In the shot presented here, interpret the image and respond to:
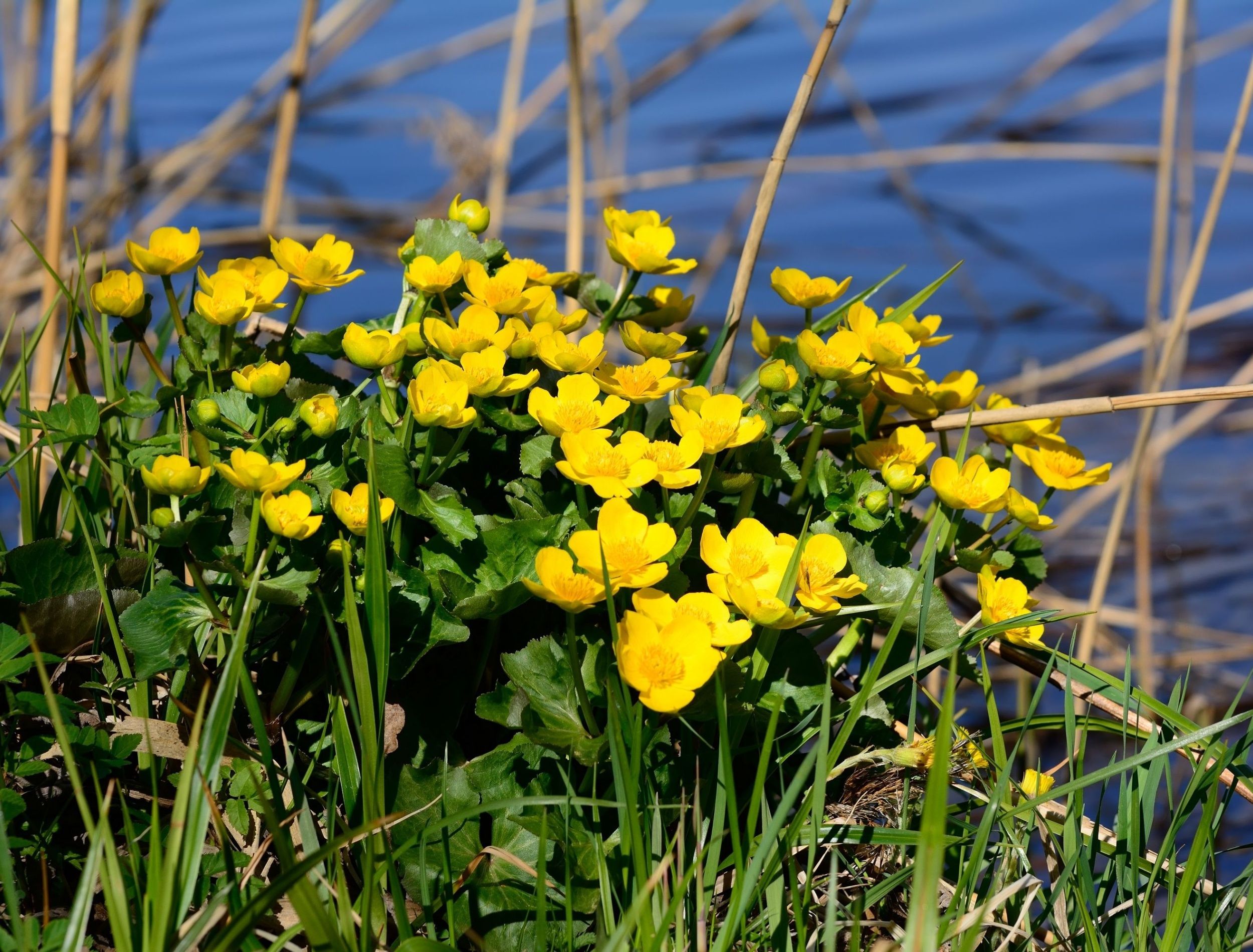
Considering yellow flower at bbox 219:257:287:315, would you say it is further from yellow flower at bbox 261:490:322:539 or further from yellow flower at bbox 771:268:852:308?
yellow flower at bbox 771:268:852:308

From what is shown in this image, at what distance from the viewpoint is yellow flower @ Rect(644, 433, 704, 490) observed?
96cm

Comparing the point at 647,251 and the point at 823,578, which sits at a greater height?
the point at 647,251

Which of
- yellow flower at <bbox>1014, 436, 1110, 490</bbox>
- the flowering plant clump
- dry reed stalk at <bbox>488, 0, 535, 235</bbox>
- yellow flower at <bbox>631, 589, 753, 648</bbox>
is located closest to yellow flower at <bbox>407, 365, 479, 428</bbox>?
the flowering plant clump

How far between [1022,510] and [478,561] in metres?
0.50

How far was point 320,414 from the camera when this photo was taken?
3.30 ft

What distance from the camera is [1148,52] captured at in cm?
547

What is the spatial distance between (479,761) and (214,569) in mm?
275

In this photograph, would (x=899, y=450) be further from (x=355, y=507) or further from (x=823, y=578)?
Answer: (x=355, y=507)

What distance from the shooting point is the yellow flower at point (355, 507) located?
0.96m

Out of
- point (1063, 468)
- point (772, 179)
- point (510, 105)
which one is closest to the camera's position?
point (1063, 468)

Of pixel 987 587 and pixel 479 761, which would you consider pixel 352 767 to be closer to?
pixel 479 761

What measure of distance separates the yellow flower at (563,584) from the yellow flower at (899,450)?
15.2 inches

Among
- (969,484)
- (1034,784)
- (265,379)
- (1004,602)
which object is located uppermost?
(265,379)

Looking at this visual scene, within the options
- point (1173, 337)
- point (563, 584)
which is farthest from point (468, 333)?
point (1173, 337)
